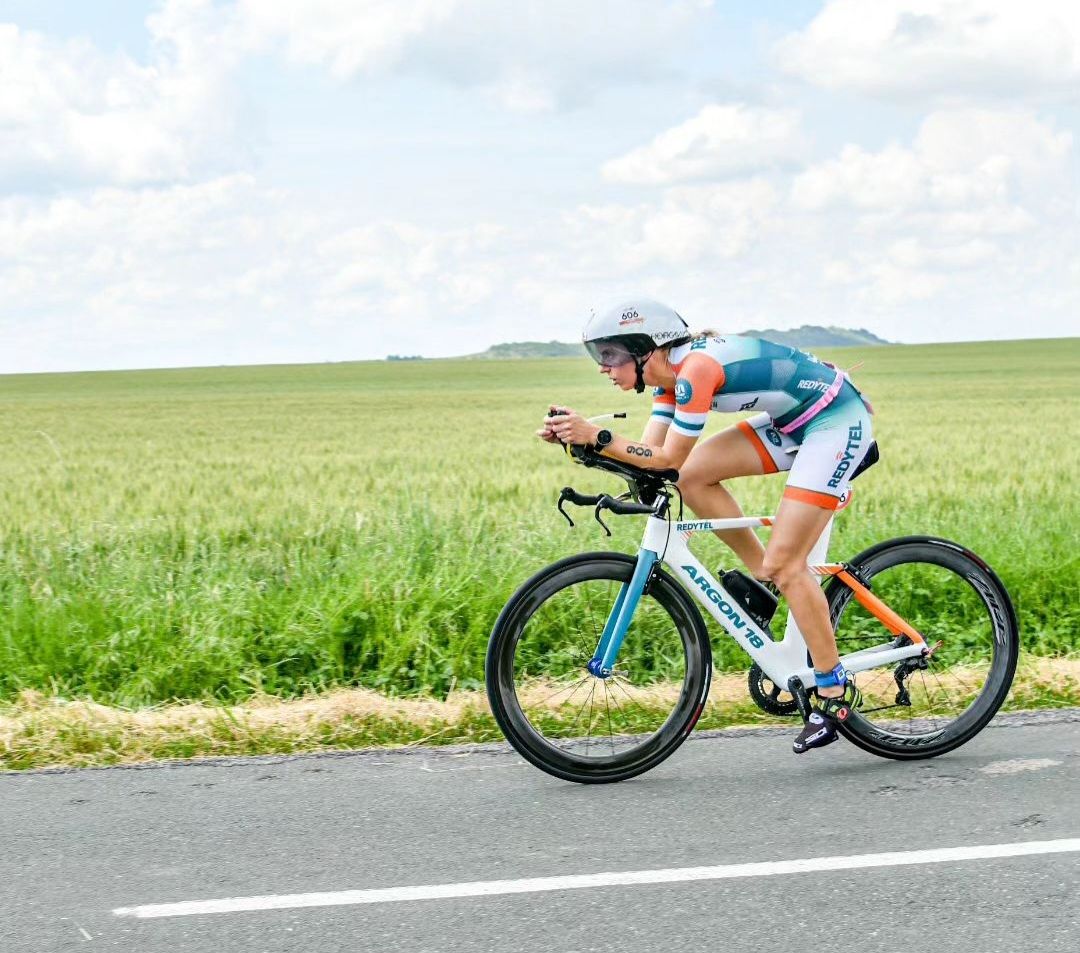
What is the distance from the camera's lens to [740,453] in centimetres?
518

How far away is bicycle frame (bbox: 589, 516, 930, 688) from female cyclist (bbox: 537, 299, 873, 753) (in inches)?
4.0

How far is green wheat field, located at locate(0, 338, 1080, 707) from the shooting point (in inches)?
261

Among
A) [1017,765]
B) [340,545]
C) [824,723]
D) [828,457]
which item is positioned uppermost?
[828,457]

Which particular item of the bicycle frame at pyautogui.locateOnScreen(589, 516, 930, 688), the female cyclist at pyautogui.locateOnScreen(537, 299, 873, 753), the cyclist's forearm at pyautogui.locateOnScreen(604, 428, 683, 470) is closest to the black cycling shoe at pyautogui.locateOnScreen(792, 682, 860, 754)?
the female cyclist at pyautogui.locateOnScreen(537, 299, 873, 753)

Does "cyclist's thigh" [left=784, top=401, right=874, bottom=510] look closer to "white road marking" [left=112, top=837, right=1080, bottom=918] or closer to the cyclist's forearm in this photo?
the cyclist's forearm

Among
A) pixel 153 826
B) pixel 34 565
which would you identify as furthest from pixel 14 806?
pixel 34 565

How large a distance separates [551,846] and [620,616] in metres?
1.07

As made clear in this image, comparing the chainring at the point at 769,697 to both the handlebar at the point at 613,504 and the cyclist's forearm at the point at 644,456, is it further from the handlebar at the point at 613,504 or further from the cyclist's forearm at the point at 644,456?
the cyclist's forearm at the point at 644,456

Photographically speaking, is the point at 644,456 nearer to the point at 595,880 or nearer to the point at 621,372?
the point at 621,372

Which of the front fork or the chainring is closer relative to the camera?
the front fork

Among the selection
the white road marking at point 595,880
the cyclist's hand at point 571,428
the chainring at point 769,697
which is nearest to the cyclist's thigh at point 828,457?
the chainring at point 769,697

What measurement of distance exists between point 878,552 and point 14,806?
359cm

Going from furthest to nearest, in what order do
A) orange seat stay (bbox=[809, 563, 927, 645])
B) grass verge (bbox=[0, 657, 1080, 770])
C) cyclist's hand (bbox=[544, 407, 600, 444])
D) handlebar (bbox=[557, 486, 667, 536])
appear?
grass verge (bbox=[0, 657, 1080, 770]) < orange seat stay (bbox=[809, 563, 927, 645]) < handlebar (bbox=[557, 486, 667, 536]) < cyclist's hand (bbox=[544, 407, 600, 444])

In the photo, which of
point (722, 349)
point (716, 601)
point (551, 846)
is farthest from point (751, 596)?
point (551, 846)
